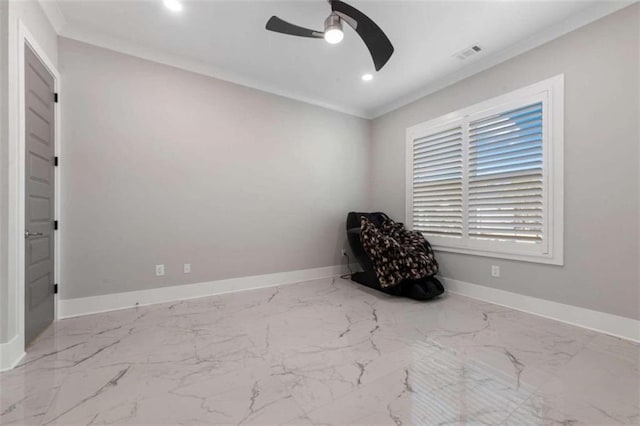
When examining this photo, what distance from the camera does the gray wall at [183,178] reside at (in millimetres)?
2631

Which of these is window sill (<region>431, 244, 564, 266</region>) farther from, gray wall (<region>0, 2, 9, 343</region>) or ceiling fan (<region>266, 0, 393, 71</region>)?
gray wall (<region>0, 2, 9, 343</region>)

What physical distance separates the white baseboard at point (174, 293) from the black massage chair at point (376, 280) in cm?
65

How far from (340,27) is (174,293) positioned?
310 cm

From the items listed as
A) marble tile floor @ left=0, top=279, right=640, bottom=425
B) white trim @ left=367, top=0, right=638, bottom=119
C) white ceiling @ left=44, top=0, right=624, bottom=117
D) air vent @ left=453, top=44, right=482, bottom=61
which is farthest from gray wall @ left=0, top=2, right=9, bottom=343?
white trim @ left=367, top=0, right=638, bottom=119

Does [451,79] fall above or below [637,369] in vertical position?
above

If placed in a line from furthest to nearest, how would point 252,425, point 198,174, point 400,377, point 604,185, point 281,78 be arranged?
point 281,78, point 198,174, point 604,185, point 400,377, point 252,425

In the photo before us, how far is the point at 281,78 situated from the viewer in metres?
3.49

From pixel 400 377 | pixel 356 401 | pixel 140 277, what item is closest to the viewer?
pixel 356 401

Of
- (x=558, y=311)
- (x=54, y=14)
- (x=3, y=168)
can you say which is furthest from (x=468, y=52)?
(x=3, y=168)

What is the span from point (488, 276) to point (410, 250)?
88 cm

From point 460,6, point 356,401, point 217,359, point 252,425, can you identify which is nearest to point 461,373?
point 356,401

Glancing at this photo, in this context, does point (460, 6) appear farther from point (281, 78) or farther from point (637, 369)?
point (637, 369)

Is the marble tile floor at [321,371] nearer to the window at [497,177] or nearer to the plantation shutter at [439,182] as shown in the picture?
the window at [497,177]

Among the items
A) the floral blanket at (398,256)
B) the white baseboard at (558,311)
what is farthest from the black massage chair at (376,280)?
the white baseboard at (558,311)
